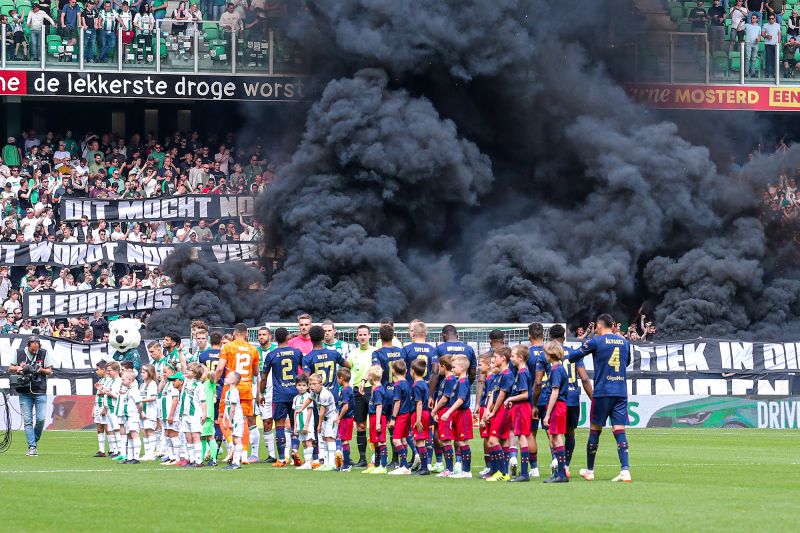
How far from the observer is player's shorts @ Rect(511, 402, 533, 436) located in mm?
16625

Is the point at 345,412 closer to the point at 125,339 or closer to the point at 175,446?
the point at 175,446

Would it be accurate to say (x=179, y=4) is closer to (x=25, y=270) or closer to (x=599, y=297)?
(x=25, y=270)

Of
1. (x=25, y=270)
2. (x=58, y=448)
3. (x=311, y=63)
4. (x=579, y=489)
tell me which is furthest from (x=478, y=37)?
(x=579, y=489)

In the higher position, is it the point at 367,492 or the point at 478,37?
the point at 478,37

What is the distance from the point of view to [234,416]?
18797mm

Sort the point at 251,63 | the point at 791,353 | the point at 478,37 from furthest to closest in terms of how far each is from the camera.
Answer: the point at 478,37
the point at 251,63
the point at 791,353

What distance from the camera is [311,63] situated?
4316 centimetres

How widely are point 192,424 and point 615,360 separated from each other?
5.95 meters

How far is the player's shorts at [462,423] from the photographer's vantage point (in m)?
17.3

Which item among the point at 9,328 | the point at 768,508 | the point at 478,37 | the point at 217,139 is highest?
the point at 478,37

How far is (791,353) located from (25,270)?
1919cm

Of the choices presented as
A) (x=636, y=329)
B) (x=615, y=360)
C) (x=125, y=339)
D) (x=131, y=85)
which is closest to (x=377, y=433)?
(x=615, y=360)

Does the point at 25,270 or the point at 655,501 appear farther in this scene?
the point at 25,270

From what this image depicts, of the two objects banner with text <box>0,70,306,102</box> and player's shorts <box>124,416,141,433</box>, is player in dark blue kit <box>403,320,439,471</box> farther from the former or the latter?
banner with text <box>0,70,306,102</box>
